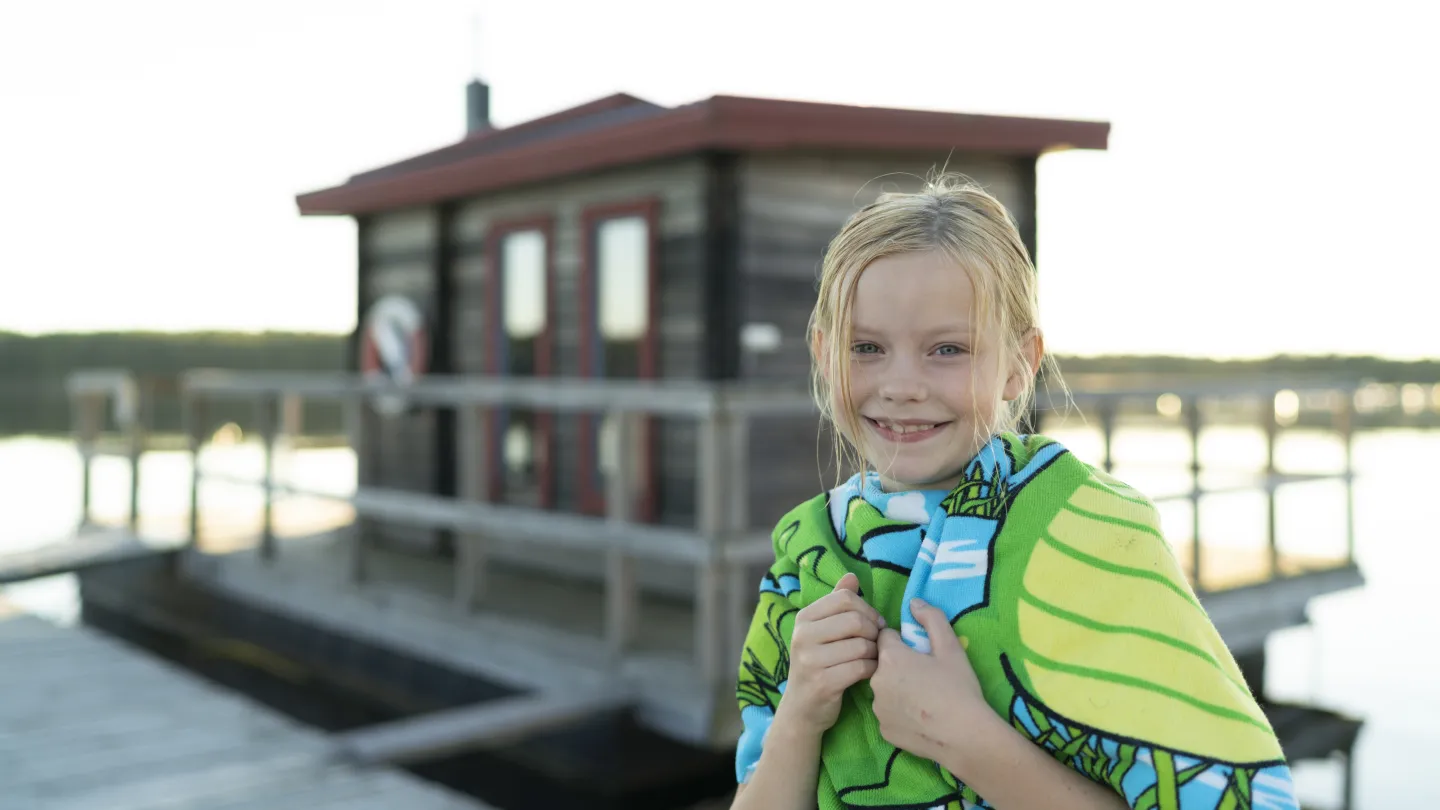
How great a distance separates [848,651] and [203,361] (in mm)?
36398

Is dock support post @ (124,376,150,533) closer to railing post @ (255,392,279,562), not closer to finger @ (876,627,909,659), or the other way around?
railing post @ (255,392,279,562)

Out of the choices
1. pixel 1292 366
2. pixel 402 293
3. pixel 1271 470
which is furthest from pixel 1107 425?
pixel 1292 366

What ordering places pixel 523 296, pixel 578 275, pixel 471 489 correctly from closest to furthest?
pixel 471 489 < pixel 578 275 < pixel 523 296

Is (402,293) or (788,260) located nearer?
(788,260)

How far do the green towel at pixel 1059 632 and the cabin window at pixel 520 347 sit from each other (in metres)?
6.17

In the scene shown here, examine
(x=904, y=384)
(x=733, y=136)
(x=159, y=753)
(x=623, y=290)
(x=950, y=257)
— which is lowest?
(x=159, y=753)

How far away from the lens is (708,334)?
5.90m

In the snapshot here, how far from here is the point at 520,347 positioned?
7.49 m

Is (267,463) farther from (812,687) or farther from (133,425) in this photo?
(812,687)

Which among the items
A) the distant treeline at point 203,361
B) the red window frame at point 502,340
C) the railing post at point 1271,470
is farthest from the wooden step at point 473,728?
the distant treeline at point 203,361

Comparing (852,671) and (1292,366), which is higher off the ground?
(1292,366)

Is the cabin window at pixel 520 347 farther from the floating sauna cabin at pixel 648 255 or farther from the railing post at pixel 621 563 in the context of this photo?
the railing post at pixel 621 563

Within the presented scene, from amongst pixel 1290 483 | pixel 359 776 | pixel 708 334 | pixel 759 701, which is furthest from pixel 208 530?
pixel 759 701

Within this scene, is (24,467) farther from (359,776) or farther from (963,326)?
(963,326)
